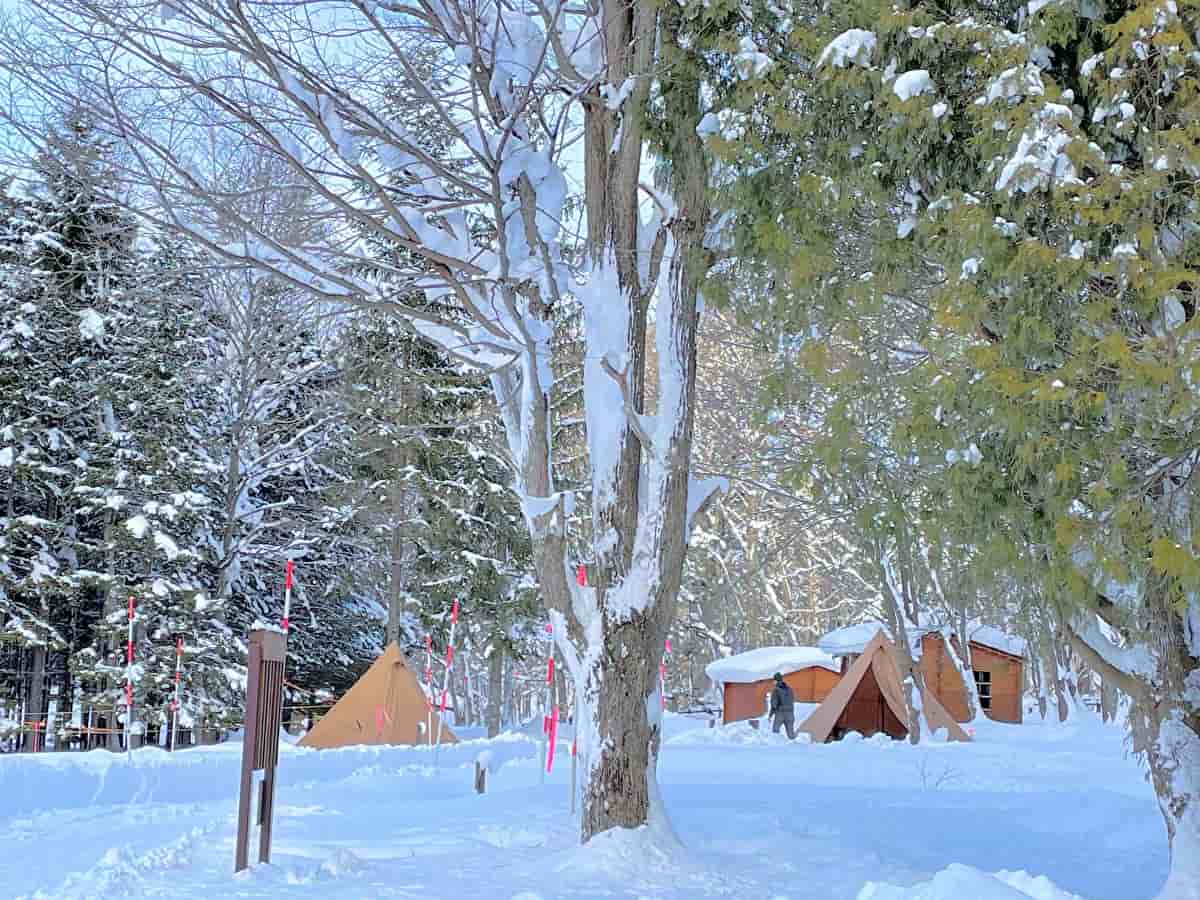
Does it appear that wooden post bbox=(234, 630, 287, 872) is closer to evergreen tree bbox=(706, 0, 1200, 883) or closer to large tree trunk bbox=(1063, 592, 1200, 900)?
evergreen tree bbox=(706, 0, 1200, 883)

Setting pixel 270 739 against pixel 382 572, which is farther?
pixel 382 572

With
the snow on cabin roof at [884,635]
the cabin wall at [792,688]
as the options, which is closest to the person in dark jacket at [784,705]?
the snow on cabin roof at [884,635]

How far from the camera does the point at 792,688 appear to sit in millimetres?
29516

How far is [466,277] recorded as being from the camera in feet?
31.2

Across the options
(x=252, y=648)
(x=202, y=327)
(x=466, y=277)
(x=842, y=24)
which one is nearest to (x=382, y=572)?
(x=202, y=327)

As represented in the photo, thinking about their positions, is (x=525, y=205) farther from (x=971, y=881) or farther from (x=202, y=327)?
(x=202, y=327)

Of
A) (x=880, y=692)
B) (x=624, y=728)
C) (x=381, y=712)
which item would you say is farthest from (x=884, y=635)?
(x=624, y=728)

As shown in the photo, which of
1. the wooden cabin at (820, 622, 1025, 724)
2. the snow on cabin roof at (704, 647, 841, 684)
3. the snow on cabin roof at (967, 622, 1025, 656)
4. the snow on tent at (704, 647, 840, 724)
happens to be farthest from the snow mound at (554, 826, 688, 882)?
the snow on cabin roof at (967, 622, 1025, 656)

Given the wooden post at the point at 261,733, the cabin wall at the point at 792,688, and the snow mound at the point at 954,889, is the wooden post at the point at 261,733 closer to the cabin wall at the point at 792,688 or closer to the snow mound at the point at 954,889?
the snow mound at the point at 954,889

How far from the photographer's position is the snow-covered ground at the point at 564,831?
6969mm

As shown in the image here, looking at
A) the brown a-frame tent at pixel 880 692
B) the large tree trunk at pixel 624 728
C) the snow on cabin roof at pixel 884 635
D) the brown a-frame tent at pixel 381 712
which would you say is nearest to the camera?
the large tree trunk at pixel 624 728

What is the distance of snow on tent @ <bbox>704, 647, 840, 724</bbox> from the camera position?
94.1 ft

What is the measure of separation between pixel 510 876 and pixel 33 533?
1645 centimetres

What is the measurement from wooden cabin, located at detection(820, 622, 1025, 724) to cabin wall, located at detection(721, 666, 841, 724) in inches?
51.9
